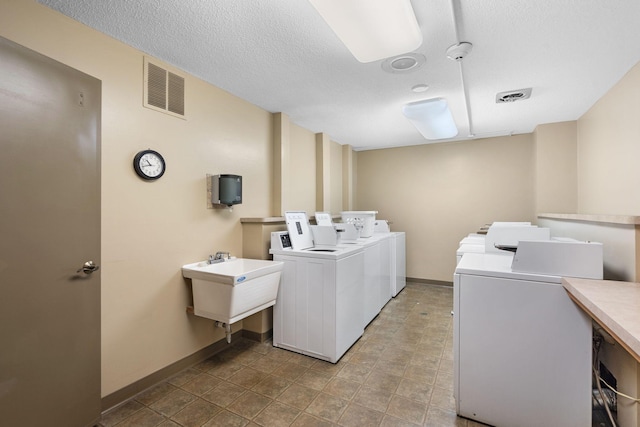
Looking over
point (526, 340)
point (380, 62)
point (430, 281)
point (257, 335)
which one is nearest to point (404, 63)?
point (380, 62)

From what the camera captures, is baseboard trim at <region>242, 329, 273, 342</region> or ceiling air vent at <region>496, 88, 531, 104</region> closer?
ceiling air vent at <region>496, 88, 531, 104</region>

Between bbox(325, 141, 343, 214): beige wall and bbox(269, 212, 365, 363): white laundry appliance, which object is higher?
bbox(325, 141, 343, 214): beige wall

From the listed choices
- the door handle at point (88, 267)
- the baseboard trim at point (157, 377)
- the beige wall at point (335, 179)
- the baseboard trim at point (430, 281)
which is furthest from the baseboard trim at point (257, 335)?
the baseboard trim at point (430, 281)

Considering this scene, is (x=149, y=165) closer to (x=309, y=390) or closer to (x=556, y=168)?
(x=309, y=390)

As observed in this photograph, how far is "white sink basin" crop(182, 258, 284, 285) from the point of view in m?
2.13

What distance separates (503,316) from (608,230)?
989mm

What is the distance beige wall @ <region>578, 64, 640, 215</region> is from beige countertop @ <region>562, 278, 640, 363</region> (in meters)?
1.58

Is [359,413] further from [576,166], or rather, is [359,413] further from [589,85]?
[576,166]

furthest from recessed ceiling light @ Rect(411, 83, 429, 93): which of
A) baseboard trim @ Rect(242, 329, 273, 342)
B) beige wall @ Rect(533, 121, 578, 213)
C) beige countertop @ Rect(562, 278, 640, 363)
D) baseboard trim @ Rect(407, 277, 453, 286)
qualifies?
baseboard trim @ Rect(407, 277, 453, 286)

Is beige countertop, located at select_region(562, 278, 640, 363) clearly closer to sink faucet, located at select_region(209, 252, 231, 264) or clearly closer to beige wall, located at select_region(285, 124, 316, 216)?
sink faucet, located at select_region(209, 252, 231, 264)

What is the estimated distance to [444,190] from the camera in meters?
4.88

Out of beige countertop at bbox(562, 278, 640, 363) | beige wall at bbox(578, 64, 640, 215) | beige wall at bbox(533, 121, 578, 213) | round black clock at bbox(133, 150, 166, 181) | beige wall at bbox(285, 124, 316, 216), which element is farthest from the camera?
beige wall at bbox(285, 124, 316, 216)

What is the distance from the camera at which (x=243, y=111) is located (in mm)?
3006

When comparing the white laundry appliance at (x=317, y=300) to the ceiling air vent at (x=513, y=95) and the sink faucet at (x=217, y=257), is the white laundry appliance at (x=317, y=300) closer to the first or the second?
the sink faucet at (x=217, y=257)
